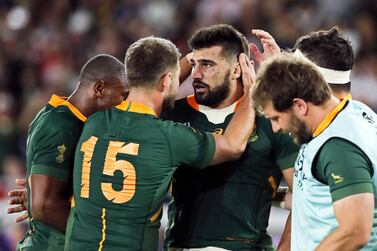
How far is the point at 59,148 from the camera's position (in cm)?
473

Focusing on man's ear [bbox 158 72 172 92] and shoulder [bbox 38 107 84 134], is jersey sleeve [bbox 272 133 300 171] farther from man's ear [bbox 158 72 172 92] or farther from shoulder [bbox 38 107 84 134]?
shoulder [bbox 38 107 84 134]

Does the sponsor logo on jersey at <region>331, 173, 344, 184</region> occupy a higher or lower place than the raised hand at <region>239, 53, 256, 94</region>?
lower

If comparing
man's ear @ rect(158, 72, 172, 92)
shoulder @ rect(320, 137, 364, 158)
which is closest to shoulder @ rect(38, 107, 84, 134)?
man's ear @ rect(158, 72, 172, 92)

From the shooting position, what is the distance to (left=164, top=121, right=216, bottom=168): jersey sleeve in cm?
433

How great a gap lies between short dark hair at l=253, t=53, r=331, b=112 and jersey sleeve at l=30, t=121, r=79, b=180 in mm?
1351

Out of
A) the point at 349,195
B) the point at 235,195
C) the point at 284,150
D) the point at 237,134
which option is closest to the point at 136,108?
the point at 237,134

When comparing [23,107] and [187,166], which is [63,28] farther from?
[187,166]

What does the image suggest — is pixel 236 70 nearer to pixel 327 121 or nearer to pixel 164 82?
pixel 164 82

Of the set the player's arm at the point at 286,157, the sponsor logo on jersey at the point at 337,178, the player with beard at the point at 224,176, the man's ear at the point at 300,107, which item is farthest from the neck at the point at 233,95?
the sponsor logo on jersey at the point at 337,178

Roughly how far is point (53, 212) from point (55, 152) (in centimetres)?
34

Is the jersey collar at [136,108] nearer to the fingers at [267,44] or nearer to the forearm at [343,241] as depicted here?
the fingers at [267,44]

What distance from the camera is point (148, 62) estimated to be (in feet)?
14.5

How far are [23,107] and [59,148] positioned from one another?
6.44 m

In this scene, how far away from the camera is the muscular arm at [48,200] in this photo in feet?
15.2
